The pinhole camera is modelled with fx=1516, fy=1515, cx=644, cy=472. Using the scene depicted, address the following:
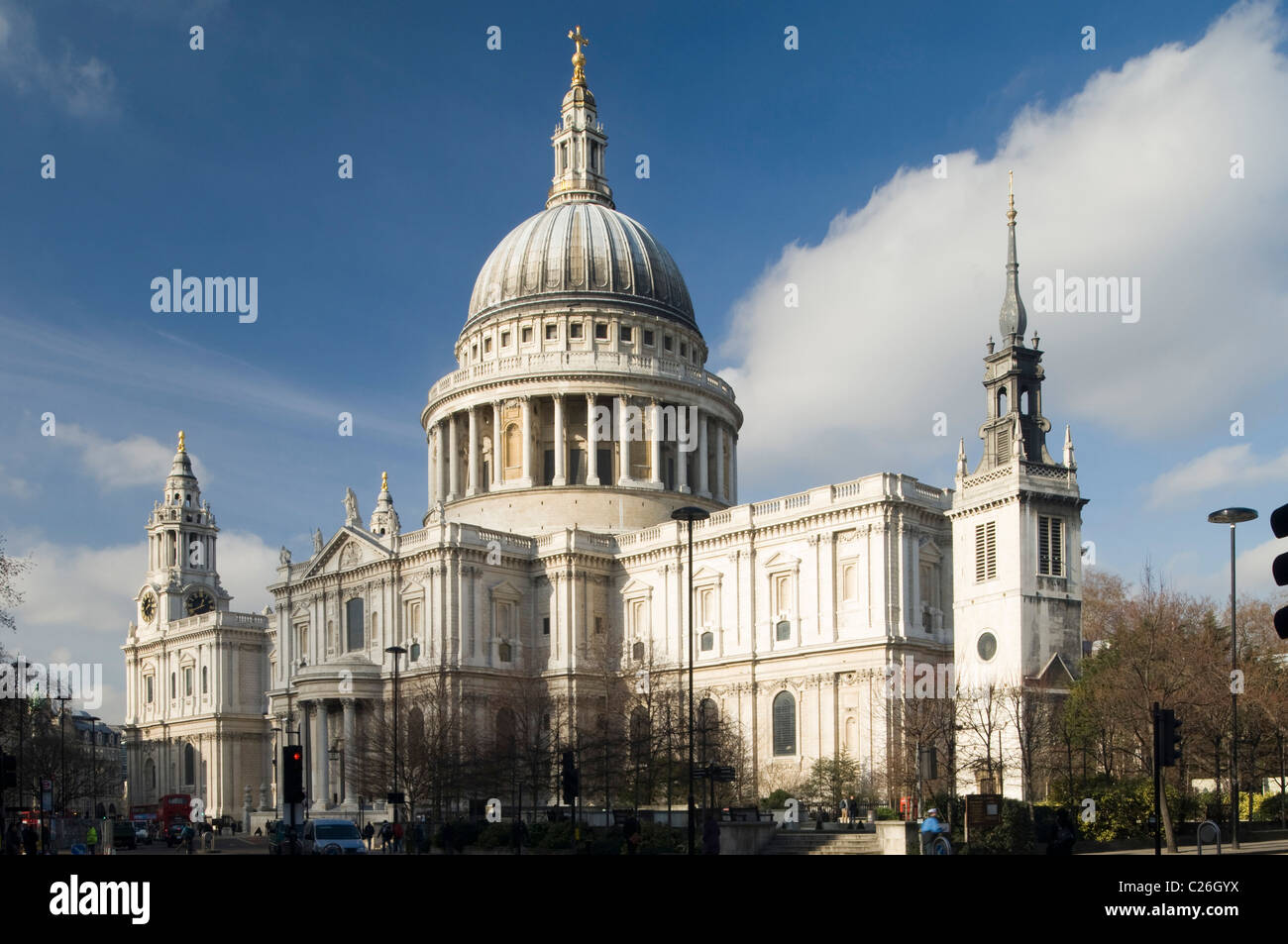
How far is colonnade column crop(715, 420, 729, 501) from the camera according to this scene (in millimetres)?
108250

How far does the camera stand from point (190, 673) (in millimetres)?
126812

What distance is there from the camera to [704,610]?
87.3m

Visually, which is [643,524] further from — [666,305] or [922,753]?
[922,753]

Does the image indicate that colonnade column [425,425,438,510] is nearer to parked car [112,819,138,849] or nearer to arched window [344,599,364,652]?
arched window [344,599,364,652]

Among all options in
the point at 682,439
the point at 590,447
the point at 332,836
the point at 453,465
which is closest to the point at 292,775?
the point at 332,836

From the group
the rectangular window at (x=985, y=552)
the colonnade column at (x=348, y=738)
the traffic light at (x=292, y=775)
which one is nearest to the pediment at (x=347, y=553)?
the colonnade column at (x=348, y=738)

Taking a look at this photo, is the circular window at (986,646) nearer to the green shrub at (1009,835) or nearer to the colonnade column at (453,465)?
the green shrub at (1009,835)

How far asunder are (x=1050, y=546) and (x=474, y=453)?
49.4m

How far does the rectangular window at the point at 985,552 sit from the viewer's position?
6794cm

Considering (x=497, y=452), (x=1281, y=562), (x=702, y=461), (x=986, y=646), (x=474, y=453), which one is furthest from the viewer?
(x=702, y=461)

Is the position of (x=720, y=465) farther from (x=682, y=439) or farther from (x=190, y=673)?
(x=190, y=673)
